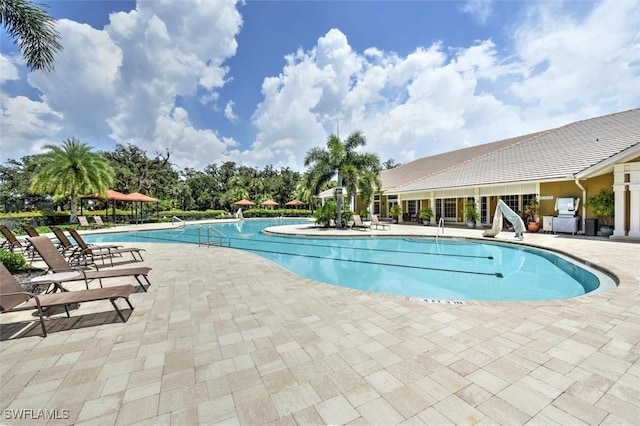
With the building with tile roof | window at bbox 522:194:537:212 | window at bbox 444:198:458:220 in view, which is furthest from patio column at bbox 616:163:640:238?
window at bbox 444:198:458:220

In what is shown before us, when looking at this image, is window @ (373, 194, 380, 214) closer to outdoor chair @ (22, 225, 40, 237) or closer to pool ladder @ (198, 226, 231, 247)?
pool ladder @ (198, 226, 231, 247)

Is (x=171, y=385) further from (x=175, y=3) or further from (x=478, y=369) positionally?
(x=175, y=3)

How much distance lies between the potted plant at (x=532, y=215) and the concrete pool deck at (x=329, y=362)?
11.7m

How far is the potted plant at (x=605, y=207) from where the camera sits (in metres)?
12.1

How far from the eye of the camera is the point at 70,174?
65.9 ft

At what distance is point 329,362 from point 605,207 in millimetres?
15861

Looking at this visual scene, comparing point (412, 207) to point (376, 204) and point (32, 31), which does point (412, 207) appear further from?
point (32, 31)

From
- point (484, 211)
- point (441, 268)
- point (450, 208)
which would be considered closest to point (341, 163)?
point (450, 208)

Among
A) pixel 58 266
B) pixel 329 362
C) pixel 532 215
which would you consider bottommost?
pixel 329 362

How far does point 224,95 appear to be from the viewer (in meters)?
20.7

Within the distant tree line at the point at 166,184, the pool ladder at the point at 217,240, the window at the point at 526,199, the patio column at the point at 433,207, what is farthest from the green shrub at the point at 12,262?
the distant tree line at the point at 166,184

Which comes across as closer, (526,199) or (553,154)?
(553,154)

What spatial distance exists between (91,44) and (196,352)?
41.1ft

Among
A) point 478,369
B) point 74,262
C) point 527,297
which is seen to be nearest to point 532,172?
point 527,297
